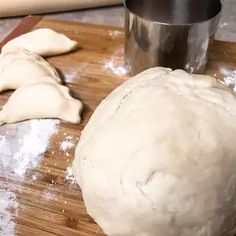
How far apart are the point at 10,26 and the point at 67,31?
1.05 ft

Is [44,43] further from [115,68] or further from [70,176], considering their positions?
[70,176]

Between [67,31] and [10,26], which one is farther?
[10,26]

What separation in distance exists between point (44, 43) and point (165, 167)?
0.78 meters

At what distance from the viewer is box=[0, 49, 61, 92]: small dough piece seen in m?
1.28

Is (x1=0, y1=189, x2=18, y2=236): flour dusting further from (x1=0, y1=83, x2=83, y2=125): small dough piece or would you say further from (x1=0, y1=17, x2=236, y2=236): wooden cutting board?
(x1=0, y1=83, x2=83, y2=125): small dough piece

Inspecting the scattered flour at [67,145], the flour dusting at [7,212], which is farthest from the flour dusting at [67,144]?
the flour dusting at [7,212]

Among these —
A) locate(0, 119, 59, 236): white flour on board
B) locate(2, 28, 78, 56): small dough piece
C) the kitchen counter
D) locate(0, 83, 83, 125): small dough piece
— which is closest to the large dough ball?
locate(0, 119, 59, 236): white flour on board

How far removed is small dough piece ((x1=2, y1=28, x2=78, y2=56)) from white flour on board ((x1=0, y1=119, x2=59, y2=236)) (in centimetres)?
31

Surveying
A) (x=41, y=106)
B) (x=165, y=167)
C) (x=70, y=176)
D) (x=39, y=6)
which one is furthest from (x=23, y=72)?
(x=165, y=167)

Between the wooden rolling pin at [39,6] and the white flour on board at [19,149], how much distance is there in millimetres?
673

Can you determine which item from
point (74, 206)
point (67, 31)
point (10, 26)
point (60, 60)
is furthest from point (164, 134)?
point (10, 26)

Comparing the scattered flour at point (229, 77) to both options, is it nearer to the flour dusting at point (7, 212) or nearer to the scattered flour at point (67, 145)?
the scattered flour at point (67, 145)

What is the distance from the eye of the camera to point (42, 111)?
3.89ft

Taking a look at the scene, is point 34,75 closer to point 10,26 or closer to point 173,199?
point 10,26
